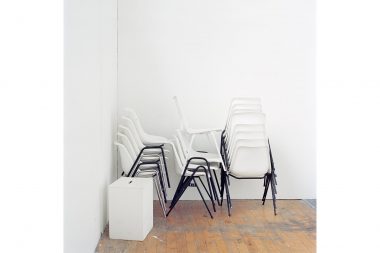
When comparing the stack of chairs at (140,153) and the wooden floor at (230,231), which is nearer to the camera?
the wooden floor at (230,231)

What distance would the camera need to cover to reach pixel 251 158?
4480 millimetres

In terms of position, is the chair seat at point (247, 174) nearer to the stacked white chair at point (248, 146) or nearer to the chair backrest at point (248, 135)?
the stacked white chair at point (248, 146)

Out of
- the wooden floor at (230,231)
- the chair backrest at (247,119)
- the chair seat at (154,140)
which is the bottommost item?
the wooden floor at (230,231)

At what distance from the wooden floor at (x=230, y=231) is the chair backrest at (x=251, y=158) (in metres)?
0.46

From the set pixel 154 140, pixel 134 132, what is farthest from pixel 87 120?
pixel 154 140

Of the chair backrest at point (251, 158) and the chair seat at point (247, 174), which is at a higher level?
the chair backrest at point (251, 158)

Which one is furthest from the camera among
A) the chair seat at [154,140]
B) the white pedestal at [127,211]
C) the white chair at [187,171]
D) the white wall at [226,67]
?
the white wall at [226,67]

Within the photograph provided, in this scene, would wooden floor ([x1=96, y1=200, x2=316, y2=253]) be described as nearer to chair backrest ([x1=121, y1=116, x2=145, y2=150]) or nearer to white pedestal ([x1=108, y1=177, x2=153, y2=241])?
white pedestal ([x1=108, y1=177, x2=153, y2=241])

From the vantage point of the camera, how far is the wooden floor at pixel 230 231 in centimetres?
351

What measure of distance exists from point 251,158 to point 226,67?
1388mm

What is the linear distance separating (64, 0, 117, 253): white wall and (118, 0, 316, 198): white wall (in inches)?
27.4

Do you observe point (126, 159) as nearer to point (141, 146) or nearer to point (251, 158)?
point (141, 146)

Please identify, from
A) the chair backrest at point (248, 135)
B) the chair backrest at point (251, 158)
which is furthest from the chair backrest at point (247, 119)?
the chair backrest at point (251, 158)
